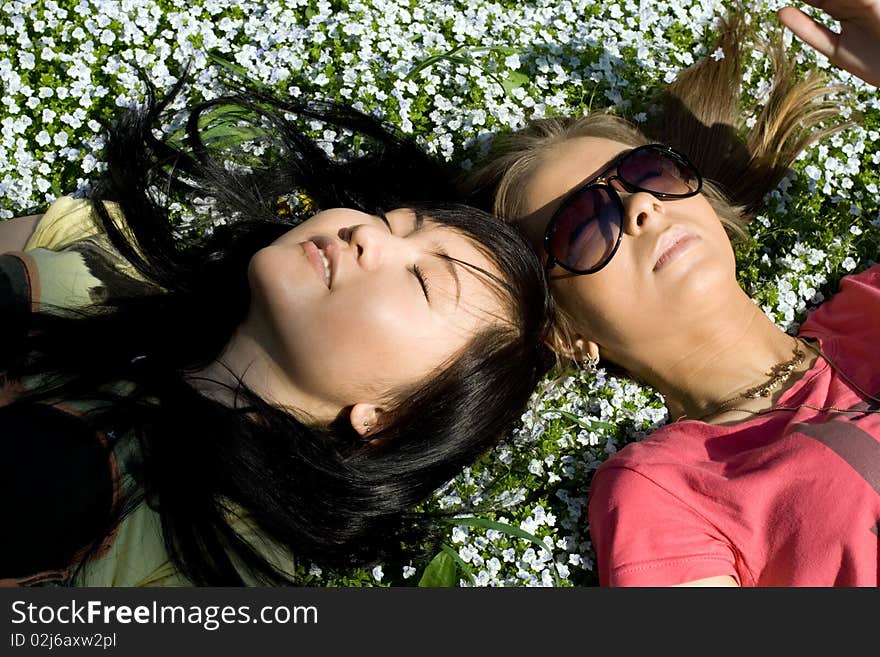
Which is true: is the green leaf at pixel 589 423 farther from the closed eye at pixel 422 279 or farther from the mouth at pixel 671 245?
the closed eye at pixel 422 279

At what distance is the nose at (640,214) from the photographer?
116 inches

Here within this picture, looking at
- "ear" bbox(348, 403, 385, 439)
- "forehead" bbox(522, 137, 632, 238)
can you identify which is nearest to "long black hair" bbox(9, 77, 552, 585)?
"ear" bbox(348, 403, 385, 439)

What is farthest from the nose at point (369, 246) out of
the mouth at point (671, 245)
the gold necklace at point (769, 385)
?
the gold necklace at point (769, 385)

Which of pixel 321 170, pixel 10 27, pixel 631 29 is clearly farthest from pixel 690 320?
pixel 10 27

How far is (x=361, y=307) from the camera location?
2566 mm

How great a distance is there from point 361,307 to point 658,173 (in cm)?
124

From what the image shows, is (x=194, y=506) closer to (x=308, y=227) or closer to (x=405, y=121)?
(x=308, y=227)

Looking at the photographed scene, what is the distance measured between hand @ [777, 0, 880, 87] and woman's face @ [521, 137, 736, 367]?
80 centimetres

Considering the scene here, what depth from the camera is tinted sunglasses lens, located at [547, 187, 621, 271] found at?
9.68 feet

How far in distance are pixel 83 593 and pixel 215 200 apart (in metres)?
1.67

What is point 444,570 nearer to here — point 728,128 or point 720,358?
point 720,358

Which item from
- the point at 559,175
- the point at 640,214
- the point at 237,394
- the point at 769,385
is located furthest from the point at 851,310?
the point at 237,394

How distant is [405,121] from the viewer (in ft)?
12.8

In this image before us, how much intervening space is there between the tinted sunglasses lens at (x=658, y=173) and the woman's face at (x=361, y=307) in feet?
2.10
